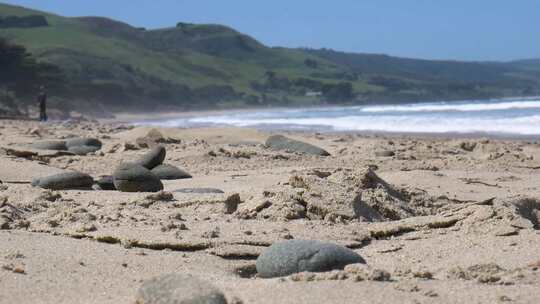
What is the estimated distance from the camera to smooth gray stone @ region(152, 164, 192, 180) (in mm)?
9312

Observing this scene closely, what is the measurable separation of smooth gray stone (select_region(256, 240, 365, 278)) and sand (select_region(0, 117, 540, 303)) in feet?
0.55

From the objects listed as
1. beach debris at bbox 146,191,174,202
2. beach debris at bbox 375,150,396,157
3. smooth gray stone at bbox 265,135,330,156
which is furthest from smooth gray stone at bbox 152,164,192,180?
beach debris at bbox 375,150,396,157

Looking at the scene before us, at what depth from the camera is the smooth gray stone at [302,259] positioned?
4.22 metres

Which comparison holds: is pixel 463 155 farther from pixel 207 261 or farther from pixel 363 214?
pixel 207 261

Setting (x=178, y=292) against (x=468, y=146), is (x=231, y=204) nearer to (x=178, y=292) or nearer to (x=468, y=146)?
(x=178, y=292)

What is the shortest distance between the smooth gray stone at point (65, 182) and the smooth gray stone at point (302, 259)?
12.6ft

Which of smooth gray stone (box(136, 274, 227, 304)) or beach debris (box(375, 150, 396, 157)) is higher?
smooth gray stone (box(136, 274, 227, 304))

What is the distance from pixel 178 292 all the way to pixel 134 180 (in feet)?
15.0

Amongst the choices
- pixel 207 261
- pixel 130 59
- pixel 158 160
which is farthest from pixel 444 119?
pixel 130 59

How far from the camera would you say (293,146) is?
13664 mm

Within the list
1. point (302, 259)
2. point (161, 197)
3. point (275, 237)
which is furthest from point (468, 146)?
point (302, 259)

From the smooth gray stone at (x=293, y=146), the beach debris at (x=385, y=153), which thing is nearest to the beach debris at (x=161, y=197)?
the smooth gray stone at (x=293, y=146)

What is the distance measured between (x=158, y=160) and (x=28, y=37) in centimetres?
7801

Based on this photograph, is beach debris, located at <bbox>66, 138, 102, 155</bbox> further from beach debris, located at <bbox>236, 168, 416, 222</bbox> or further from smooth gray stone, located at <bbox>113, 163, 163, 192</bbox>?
beach debris, located at <bbox>236, 168, 416, 222</bbox>
